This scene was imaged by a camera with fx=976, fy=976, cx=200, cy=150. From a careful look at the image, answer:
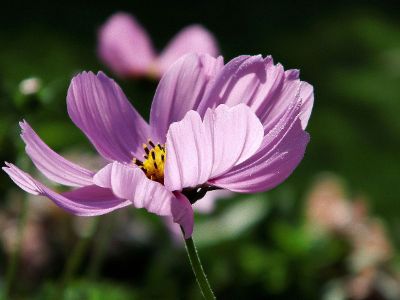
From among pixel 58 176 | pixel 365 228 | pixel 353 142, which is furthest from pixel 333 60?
pixel 58 176

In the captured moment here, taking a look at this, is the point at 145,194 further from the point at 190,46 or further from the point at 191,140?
the point at 190,46

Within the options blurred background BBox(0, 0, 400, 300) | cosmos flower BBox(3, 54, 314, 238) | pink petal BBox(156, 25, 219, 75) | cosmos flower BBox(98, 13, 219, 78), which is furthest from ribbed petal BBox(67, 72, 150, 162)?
pink petal BBox(156, 25, 219, 75)

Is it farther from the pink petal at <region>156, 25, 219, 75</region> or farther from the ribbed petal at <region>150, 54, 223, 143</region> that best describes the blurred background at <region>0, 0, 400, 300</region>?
the ribbed petal at <region>150, 54, 223, 143</region>

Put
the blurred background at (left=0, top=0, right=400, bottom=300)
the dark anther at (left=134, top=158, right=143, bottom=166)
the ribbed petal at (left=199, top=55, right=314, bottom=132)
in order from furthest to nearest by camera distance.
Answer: the blurred background at (left=0, top=0, right=400, bottom=300) → the dark anther at (left=134, top=158, right=143, bottom=166) → the ribbed petal at (left=199, top=55, right=314, bottom=132)

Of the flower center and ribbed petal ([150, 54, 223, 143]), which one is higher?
ribbed petal ([150, 54, 223, 143])

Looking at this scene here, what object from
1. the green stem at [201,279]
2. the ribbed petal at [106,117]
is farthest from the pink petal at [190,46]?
the green stem at [201,279]

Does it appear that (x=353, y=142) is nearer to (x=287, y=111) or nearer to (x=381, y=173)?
(x=381, y=173)

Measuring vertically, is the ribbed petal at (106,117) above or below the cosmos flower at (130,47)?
below

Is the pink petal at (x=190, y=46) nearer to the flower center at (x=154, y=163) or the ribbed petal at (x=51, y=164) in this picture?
the flower center at (x=154, y=163)
